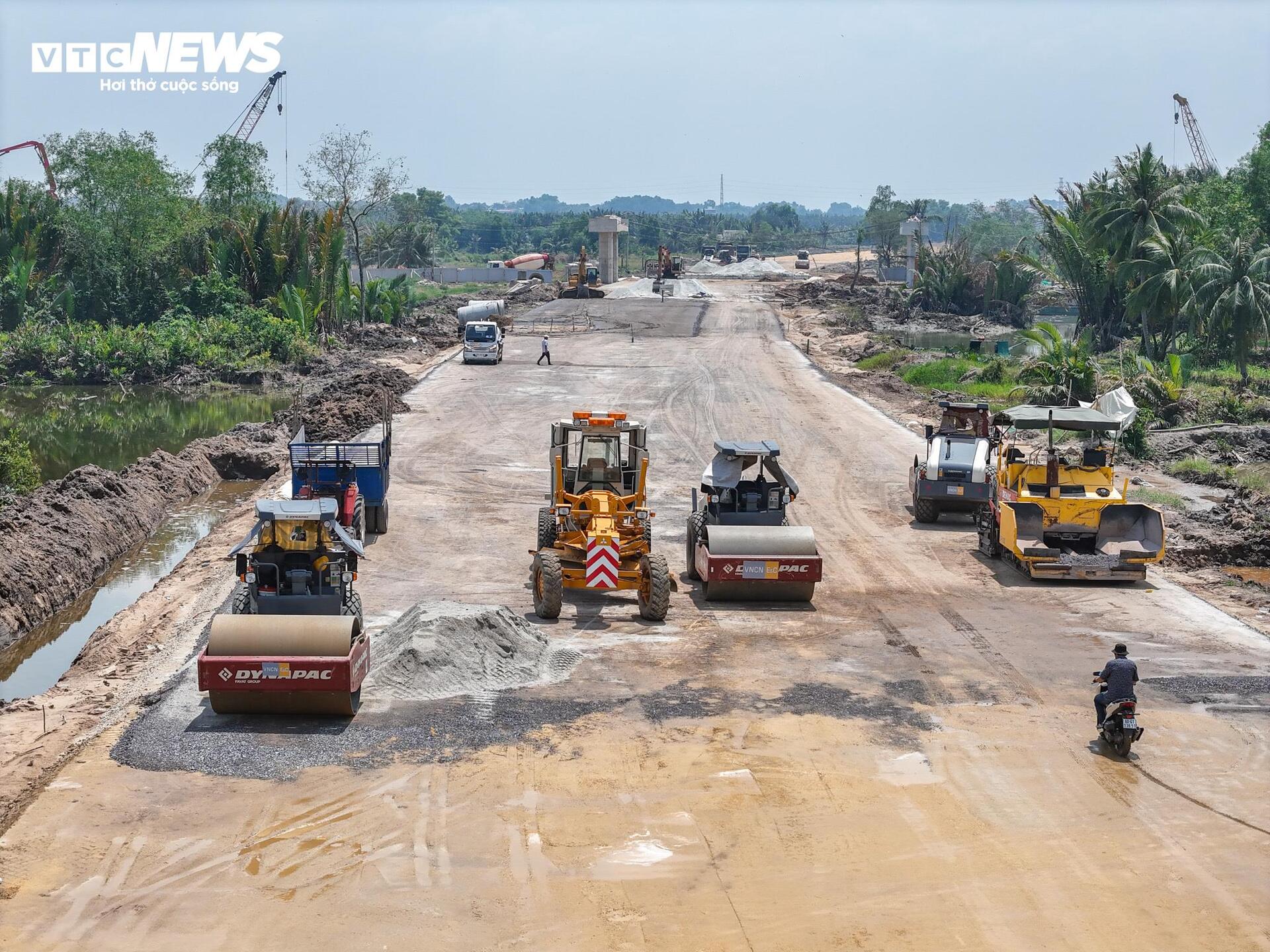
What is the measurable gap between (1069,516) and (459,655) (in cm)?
1170

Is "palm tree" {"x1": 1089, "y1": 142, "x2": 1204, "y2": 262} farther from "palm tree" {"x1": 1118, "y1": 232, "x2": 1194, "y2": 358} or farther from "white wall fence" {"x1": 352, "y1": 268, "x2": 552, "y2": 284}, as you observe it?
"white wall fence" {"x1": 352, "y1": 268, "x2": 552, "y2": 284}

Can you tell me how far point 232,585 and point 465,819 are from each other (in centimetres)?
1065

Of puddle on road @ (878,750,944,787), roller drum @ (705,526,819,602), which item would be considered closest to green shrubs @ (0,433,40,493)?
roller drum @ (705,526,819,602)

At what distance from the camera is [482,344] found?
55438mm

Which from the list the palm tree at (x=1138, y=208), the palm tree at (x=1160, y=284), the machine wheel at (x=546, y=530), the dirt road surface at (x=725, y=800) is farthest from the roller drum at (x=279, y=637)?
the palm tree at (x=1138, y=208)

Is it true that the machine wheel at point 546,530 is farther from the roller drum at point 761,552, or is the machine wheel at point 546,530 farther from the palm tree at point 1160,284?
the palm tree at point 1160,284

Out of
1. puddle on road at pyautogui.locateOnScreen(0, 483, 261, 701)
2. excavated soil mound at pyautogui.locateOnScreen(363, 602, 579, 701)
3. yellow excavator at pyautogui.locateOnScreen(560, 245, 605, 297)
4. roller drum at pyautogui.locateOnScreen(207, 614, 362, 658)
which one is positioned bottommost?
puddle on road at pyautogui.locateOnScreen(0, 483, 261, 701)

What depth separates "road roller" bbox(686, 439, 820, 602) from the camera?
2027cm

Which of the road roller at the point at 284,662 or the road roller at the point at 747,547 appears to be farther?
the road roller at the point at 747,547

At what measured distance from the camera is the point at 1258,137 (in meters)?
76.4

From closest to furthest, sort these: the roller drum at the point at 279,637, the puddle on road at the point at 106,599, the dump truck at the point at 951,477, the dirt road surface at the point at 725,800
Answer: the dirt road surface at the point at 725,800 < the roller drum at the point at 279,637 < the puddle on road at the point at 106,599 < the dump truck at the point at 951,477

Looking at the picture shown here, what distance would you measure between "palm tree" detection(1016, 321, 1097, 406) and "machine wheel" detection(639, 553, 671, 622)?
22.4 metres

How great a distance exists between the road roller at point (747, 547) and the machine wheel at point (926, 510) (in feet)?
19.9

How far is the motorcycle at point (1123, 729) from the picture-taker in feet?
46.8
